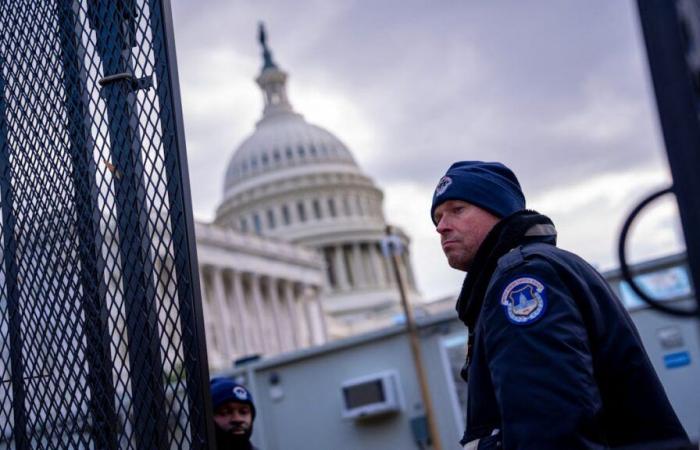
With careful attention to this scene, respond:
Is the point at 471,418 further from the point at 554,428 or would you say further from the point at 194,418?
A: the point at 194,418

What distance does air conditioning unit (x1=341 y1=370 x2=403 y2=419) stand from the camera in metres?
20.8

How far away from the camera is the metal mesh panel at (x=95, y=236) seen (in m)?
3.42

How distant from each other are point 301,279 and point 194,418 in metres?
77.5

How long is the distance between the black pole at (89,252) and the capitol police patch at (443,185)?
1.14 meters

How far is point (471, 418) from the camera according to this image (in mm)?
2729

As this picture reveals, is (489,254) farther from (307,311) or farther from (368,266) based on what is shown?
(368,266)

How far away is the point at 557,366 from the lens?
2.43m

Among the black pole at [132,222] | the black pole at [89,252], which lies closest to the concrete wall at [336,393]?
the black pole at [89,252]

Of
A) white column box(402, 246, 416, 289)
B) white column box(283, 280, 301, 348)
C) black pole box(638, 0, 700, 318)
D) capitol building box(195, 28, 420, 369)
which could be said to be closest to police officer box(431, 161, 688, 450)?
black pole box(638, 0, 700, 318)

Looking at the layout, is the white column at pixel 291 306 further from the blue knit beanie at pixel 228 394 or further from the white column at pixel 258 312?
the blue knit beanie at pixel 228 394

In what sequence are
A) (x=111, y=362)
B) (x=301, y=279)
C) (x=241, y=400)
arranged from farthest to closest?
(x=301, y=279)
(x=241, y=400)
(x=111, y=362)

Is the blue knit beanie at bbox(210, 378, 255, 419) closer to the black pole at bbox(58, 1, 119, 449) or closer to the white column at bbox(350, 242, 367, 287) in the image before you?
the black pole at bbox(58, 1, 119, 449)

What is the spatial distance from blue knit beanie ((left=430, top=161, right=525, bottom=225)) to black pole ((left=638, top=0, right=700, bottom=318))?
46.4 inches

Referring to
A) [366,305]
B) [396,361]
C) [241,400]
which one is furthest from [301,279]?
[241,400]
